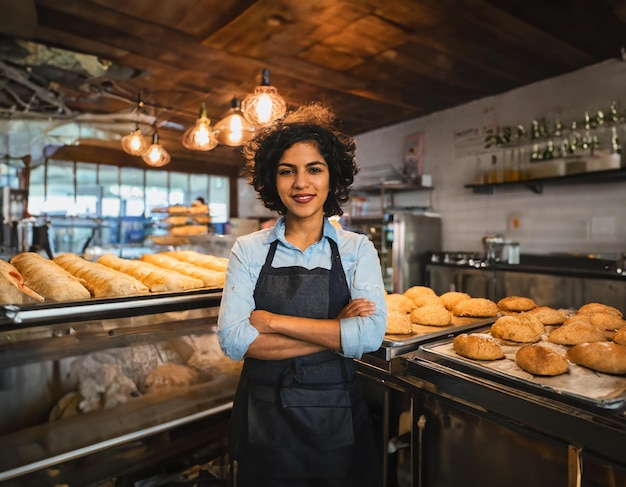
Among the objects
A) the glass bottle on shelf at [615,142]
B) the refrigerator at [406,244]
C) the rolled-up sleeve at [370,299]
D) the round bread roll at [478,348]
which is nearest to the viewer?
the rolled-up sleeve at [370,299]

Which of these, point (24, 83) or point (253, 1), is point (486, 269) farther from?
point (24, 83)

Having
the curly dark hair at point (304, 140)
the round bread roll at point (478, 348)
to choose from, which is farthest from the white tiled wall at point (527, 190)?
the curly dark hair at point (304, 140)

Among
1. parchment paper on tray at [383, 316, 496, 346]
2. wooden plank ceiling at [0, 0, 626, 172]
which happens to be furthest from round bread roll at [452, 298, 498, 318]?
→ wooden plank ceiling at [0, 0, 626, 172]

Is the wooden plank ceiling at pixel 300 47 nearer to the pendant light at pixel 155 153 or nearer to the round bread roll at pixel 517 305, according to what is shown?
the pendant light at pixel 155 153

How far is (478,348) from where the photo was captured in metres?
1.57

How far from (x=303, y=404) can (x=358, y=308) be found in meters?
0.36

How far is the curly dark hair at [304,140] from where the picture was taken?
1.46 m

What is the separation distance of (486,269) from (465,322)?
10.3 feet

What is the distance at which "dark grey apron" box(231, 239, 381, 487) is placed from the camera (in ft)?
4.62

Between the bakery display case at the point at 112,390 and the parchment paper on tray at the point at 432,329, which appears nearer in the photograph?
the bakery display case at the point at 112,390

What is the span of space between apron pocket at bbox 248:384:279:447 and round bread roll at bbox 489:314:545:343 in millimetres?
969

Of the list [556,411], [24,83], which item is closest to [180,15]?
[24,83]

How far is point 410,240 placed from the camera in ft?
18.7

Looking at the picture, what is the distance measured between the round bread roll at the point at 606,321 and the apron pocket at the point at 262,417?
1.39 meters
